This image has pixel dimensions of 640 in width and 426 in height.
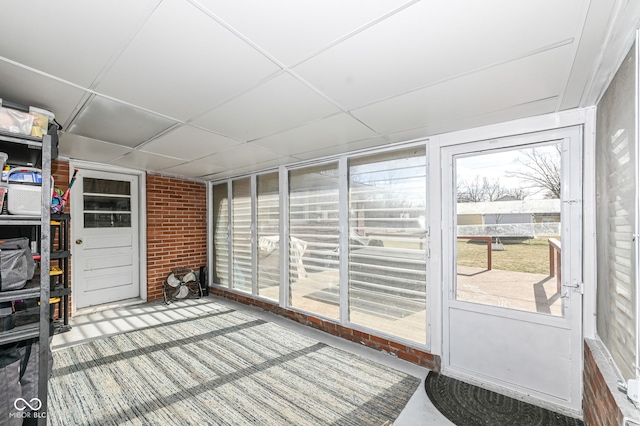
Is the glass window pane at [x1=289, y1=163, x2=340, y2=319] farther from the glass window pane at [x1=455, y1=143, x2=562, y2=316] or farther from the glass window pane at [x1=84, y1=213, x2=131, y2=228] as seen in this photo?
the glass window pane at [x1=84, y1=213, x2=131, y2=228]

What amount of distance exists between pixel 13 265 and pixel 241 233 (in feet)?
11.5

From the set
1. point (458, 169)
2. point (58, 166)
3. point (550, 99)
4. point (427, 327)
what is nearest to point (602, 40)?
point (550, 99)

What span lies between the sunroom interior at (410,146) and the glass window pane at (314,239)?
0.10 ft

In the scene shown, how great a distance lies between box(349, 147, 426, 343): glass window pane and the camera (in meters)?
3.03

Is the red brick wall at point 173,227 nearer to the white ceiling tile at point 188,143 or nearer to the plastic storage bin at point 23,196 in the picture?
the white ceiling tile at point 188,143

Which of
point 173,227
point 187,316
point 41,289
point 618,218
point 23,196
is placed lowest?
point 187,316

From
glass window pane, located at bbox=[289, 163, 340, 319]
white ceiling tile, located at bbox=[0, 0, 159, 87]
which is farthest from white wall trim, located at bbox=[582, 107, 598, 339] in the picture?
white ceiling tile, located at bbox=[0, 0, 159, 87]

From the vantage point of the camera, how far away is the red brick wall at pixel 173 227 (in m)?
5.00

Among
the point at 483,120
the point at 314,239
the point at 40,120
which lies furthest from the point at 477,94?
the point at 40,120

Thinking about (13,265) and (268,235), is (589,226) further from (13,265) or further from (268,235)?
(13,265)

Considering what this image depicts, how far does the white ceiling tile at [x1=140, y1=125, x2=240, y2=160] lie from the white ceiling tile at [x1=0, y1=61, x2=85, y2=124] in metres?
0.79

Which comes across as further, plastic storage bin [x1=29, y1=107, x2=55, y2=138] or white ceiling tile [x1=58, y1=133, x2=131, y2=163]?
white ceiling tile [x1=58, y1=133, x2=131, y2=163]

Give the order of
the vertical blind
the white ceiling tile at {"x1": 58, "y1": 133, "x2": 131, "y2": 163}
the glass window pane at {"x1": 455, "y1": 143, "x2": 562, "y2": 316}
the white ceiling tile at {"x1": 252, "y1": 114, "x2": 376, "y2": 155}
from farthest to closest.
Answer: the white ceiling tile at {"x1": 58, "y1": 133, "x2": 131, "y2": 163} → the white ceiling tile at {"x1": 252, "y1": 114, "x2": 376, "y2": 155} → the glass window pane at {"x1": 455, "y1": 143, "x2": 562, "y2": 316} → the vertical blind

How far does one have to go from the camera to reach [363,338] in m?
3.37
